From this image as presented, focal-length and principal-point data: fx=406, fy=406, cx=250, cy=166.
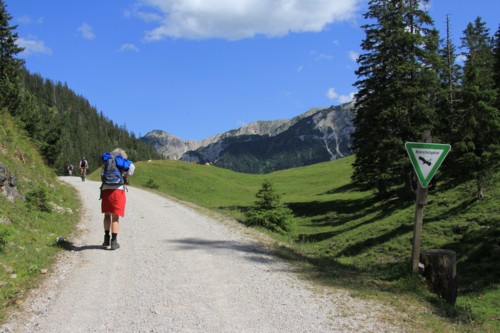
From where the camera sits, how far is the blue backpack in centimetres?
984

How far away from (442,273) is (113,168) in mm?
7709

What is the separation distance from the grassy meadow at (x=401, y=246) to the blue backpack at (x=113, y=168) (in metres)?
4.50

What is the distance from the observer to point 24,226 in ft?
33.2

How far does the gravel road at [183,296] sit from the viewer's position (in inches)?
221

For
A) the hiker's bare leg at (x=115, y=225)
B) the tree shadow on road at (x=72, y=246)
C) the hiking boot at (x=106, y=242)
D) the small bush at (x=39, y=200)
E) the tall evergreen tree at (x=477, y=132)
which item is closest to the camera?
the tree shadow on road at (x=72, y=246)

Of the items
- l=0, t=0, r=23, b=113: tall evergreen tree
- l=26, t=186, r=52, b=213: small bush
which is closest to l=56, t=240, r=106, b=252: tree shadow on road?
l=26, t=186, r=52, b=213: small bush

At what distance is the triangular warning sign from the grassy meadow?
2.25 m

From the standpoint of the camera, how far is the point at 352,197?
1654 inches

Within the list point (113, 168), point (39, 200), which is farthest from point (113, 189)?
point (39, 200)

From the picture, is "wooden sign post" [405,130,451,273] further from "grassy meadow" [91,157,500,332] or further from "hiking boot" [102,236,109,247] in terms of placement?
"hiking boot" [102,236,109,247]

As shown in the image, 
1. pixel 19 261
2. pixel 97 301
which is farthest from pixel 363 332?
pixel 19 261

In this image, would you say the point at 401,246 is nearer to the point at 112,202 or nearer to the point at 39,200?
the point at 112,202

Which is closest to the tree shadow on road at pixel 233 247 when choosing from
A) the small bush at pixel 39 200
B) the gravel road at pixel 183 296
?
the gravel road at pixel 183 296

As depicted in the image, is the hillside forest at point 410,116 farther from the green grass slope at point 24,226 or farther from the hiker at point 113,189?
the hiker at point 113,189
